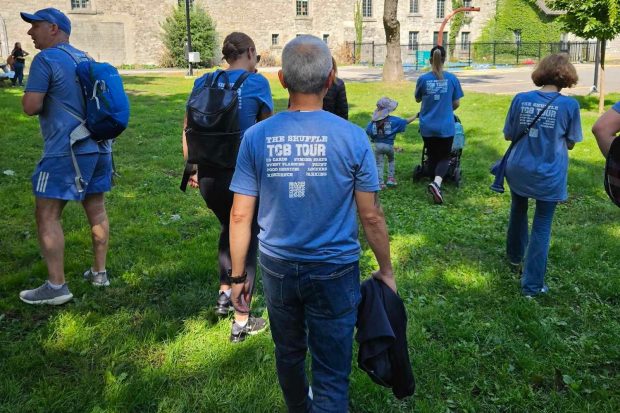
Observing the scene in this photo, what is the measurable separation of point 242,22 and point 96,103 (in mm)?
39883

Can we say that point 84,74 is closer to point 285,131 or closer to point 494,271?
point 285,131

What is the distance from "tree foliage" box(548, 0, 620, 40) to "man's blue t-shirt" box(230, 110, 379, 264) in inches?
519

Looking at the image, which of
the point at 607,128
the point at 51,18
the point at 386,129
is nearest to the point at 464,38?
the point at 386,129

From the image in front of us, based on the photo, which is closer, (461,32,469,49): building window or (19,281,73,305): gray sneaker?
(19,281,73,305): gray sneaker

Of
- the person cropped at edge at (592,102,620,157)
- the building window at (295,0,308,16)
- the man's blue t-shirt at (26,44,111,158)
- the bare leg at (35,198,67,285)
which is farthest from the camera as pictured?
the building window at (295,0,308,16)

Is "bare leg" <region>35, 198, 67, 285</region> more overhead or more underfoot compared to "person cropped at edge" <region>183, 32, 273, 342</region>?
more underfoot

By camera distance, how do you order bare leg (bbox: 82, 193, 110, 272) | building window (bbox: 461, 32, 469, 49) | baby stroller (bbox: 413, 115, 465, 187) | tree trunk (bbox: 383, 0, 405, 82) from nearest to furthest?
bare leg (bbox: 82, 193, 110, 272) < baby stroller (bbox: 413, 115, 465, 187) < tree trunk (bbox: 383, 0, 405, 82) < building window (bbox: 461, 32, 469, 49)

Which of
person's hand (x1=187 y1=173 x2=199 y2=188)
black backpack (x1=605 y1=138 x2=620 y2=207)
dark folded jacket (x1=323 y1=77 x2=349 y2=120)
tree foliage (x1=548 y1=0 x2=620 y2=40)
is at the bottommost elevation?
person's hand (x1=187 y1=173 x2=199 y2=188)

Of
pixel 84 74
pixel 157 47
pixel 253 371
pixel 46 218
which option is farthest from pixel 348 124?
pixel 157 47

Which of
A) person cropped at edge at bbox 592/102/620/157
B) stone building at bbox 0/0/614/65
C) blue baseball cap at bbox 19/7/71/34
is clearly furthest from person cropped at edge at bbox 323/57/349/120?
stone building at bbox 0/0/614/65

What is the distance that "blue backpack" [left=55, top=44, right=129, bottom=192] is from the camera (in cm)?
393

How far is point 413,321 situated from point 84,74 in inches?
117

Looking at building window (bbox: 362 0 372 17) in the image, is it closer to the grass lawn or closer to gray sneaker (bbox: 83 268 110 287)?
the grass lawn

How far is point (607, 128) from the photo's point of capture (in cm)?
282
